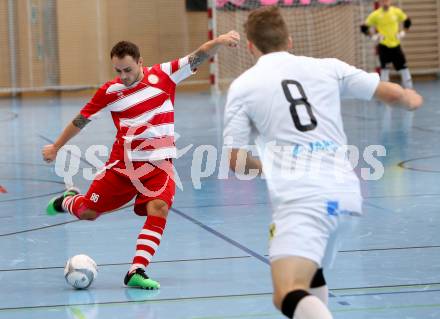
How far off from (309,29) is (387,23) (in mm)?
2948

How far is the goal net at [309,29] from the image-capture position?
2347 centimetres

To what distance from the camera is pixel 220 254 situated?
7.06 m

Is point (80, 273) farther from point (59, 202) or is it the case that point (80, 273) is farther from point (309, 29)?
point (309, 29)

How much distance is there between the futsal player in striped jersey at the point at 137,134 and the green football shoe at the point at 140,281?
0.98 ft

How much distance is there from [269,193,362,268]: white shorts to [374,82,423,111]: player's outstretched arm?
487mm

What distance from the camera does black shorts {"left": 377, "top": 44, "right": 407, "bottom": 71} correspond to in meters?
21.3

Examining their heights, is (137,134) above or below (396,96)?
below

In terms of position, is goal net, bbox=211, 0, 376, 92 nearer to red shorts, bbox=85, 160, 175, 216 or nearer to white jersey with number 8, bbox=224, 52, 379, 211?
red shorts, bbox=85, 160, 175, 216

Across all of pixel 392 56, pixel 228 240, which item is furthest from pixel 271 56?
pixel 392 56

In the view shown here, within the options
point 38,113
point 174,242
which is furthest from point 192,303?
point 38,113

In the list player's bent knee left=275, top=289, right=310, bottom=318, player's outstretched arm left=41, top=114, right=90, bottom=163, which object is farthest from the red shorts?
player's bent knee left=275, top=289, right=310, bottom=318

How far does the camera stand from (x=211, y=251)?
7188 millimetres

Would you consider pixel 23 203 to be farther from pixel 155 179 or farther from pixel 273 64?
pixel 273 64

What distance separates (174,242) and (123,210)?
1.74 m
